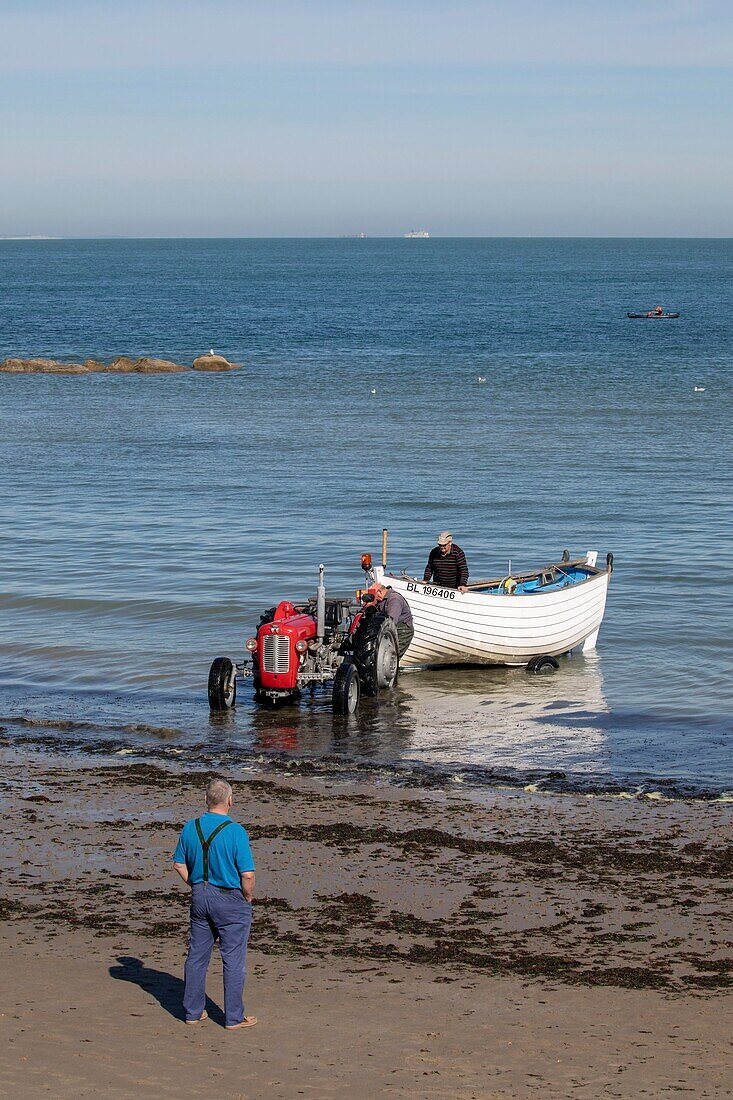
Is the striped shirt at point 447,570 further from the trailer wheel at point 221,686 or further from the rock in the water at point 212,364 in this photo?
the rock in the water at point 212,364

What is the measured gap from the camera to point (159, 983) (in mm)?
8375

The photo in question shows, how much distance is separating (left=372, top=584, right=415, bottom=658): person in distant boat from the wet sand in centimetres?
431

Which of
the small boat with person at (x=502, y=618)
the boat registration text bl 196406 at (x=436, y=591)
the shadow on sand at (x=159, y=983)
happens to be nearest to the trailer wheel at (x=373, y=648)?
the small boat with person at (x=502, y=618)

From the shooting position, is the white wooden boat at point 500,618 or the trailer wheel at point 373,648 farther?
the white wooden boat at point 500,618

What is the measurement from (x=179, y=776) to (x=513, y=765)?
10.9ft

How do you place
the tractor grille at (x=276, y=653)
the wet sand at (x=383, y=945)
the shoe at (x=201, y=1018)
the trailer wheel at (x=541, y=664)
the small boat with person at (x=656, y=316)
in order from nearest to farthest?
the wet sand at (x=383, y=945) → the shoe at (x=201, y=1018) → the tractor grille at (x=276, y=653) → the trailer wheel at (x=541, y=664) → the small boat with person at (x=656, y=316)

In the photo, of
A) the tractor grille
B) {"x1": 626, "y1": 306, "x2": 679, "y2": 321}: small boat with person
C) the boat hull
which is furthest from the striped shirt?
{"x1": 626, "y1": 306, "x2": 679, "y2": 321}: small boat with person

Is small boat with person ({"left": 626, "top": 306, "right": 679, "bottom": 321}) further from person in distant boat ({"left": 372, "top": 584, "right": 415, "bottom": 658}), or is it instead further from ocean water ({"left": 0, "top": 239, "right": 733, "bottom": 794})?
person in distant boat ({"left": 372, "top": 584, "right": 415, "bottom": 658})

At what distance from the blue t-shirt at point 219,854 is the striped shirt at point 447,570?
1108 cm

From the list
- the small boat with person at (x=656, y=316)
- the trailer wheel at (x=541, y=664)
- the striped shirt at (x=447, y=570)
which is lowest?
the trailer wheel at (x=541, y=664)

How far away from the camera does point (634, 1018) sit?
7871 millimetres

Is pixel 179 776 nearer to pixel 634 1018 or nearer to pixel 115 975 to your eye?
pixel 115 975

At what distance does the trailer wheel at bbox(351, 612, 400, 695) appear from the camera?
16.4 m

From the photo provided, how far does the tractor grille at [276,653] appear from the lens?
15.8 metres
